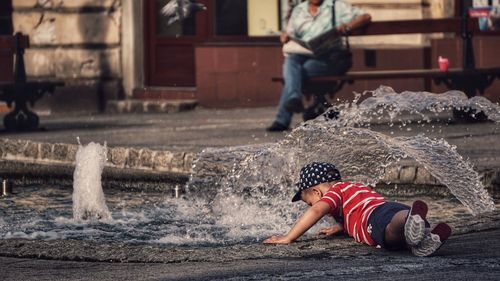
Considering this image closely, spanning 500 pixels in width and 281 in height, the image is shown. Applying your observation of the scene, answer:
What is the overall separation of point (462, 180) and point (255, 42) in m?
11.0

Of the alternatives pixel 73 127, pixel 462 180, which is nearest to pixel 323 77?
pixel 73 127

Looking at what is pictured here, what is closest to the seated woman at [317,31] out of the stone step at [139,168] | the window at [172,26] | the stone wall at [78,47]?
the stone step at [139,168]

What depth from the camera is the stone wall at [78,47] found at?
2008cm

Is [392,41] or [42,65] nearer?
[392,41]

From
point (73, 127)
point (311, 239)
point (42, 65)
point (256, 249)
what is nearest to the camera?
point (256, 249)

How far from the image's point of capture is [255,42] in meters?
19.5

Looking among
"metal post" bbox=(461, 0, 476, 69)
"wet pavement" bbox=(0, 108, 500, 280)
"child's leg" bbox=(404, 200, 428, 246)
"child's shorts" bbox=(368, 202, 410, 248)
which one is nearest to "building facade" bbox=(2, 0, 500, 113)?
"metal post" bbox=(461, 0, 476, 69)

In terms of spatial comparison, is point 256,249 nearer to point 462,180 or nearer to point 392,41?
point 462,180

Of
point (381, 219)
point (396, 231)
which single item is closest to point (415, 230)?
point (396, 231)

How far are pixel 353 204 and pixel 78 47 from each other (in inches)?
505

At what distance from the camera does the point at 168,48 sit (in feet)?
67.2

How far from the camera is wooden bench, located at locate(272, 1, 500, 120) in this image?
15328 millimetres

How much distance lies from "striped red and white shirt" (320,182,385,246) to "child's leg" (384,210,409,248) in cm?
22

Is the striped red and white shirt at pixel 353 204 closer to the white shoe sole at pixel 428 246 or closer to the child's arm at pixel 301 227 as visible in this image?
the child's arm at pixel 301 227
